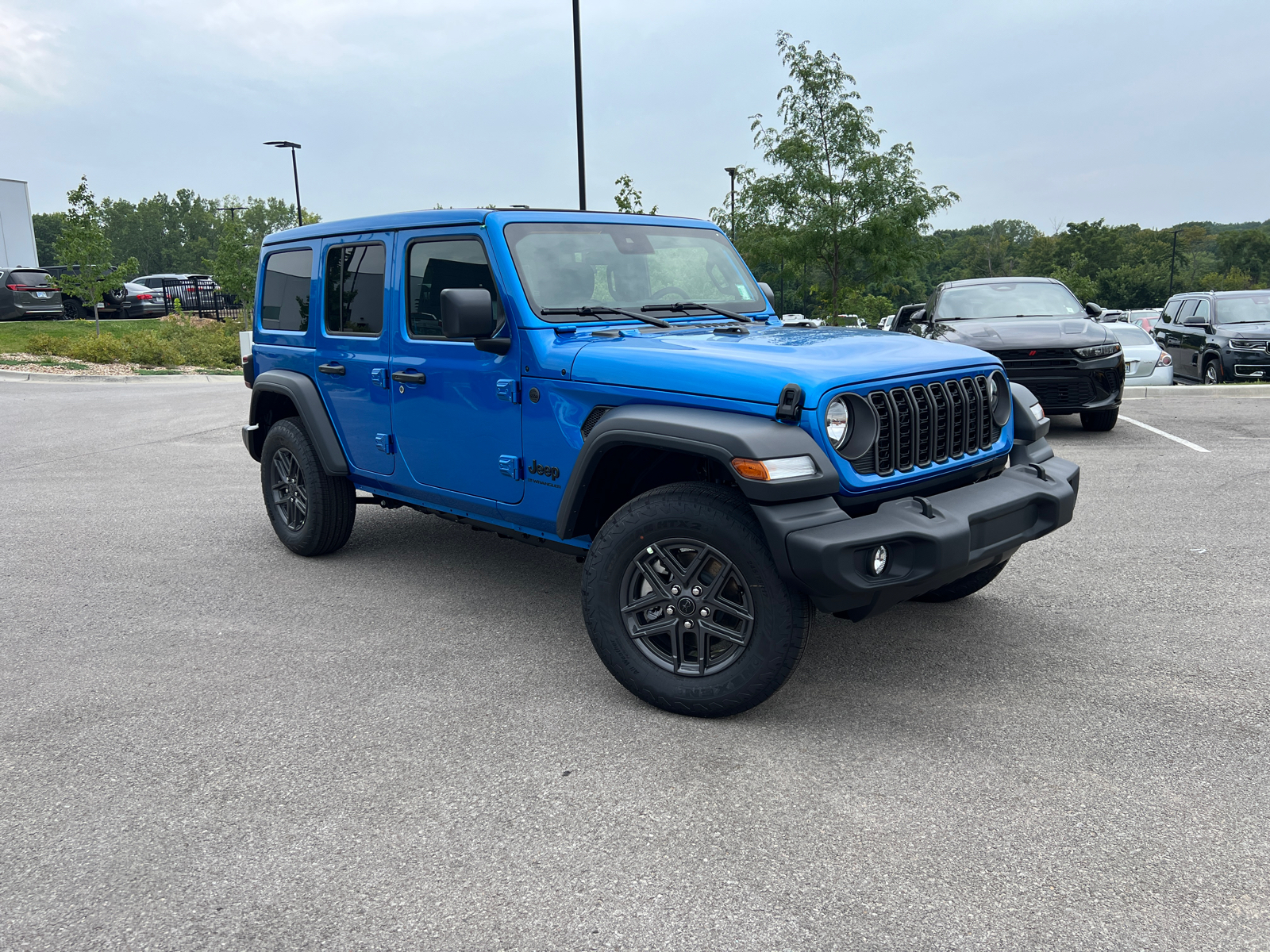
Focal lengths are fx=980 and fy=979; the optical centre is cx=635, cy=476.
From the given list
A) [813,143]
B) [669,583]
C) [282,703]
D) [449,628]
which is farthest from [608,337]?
[813,143]

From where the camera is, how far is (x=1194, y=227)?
392ft

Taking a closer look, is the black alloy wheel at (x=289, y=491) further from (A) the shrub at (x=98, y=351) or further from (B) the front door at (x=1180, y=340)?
(A) the shrub at (x=98, y=351)

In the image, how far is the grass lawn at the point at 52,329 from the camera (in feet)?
77.3

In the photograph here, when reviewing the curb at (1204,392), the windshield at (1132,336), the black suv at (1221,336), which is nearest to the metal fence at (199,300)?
the windshield at (1132,336)

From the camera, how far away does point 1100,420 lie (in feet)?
34.1

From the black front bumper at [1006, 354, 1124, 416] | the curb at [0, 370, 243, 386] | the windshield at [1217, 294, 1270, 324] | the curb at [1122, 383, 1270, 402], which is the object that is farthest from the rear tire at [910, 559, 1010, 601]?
the curb at [0, 370, 243, 386]

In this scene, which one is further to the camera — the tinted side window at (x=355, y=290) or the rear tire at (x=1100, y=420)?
the rear tire at (x=1100, y=420)

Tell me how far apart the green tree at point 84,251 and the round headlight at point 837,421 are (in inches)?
1054

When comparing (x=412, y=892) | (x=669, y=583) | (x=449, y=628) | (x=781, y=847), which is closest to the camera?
(x=412, y=892)

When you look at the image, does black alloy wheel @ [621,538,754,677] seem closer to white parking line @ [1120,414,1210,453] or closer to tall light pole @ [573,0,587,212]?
white parking line @ [1120,414,1210,453]

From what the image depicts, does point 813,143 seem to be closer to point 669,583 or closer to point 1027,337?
point 1027,337

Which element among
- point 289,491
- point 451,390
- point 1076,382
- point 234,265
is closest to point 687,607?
point 451,390

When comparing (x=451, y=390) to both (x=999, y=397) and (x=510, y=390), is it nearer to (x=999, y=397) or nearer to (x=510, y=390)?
(x=510, y=390)

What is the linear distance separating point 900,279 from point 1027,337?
12977 mm
